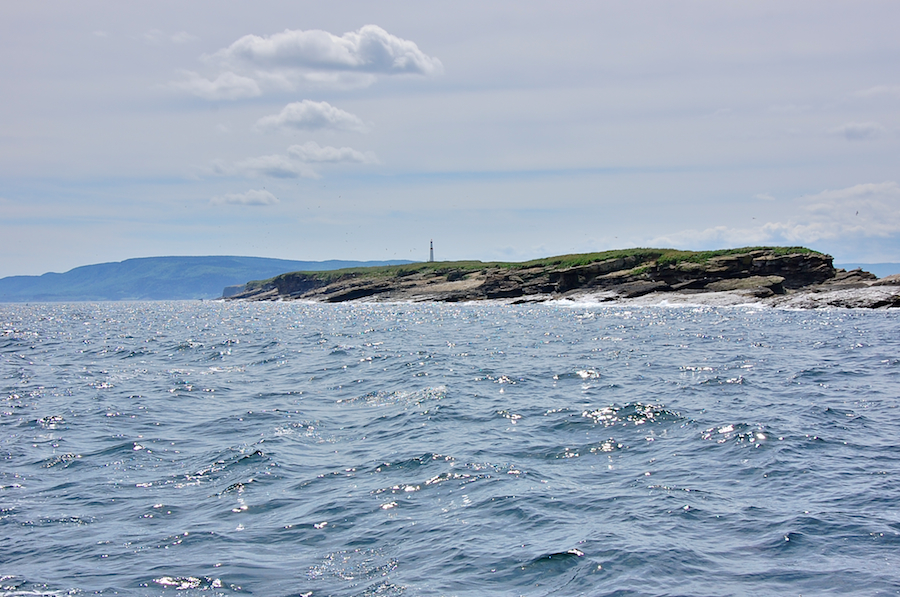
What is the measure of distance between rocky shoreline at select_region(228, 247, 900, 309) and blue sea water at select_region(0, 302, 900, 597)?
57.5 metres

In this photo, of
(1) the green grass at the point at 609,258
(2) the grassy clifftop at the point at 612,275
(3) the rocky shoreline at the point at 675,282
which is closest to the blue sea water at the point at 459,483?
(3) the rocky shoreline at the point at 675,282

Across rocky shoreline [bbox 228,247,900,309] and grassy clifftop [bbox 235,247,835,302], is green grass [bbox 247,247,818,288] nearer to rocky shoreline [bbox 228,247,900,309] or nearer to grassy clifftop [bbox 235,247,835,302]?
grassy clifftop [bbox 235,247,835,302]

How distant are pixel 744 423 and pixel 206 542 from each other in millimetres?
13445

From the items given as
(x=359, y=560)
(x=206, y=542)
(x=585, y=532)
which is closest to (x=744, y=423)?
(x=585, y=532)

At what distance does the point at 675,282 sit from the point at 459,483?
89155 mm

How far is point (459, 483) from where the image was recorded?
42.2ft

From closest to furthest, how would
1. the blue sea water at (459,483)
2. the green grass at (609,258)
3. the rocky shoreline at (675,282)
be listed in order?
the blue sea water at (459,483) → the rocky shoreline at (675,282) → the green grass at (609,258)

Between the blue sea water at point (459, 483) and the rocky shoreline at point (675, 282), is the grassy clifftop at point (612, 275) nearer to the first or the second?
the rocky shoreline at point (675, 282)

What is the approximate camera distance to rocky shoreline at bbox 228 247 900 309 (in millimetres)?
76562

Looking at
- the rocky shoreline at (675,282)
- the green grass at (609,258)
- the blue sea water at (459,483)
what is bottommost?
the blue sea water at (459,483)

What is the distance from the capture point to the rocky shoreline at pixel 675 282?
76562mm

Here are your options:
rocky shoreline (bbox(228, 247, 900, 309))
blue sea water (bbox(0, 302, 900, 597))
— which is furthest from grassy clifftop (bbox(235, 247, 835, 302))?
blue sea water (bbox(0, 302, 900, 597))

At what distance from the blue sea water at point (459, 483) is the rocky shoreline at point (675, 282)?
57.5 meters

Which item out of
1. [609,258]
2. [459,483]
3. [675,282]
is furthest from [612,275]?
[459,483]
